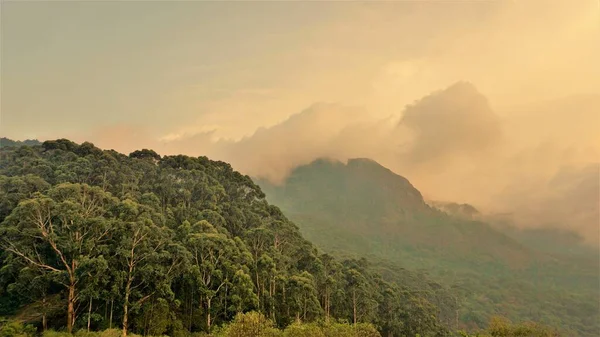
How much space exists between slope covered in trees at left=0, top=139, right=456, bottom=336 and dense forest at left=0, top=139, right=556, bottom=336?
0.51ft

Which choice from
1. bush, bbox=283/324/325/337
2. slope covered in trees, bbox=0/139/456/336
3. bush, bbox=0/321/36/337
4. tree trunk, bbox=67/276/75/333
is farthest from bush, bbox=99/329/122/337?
bush, bbox=283/324/325/337

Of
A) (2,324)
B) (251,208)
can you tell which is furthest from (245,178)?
(2,324)

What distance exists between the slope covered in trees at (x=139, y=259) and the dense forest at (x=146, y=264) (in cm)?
16

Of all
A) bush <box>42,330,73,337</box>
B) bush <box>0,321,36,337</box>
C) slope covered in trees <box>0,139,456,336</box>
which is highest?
slope covered in trees <box>0,139,456,336</box>

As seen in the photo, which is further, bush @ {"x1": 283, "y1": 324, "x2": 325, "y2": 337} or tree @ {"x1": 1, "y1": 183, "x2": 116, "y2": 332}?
tree @ {"x1": 1, "y1": 183, "x2": 116, "y2": 332}

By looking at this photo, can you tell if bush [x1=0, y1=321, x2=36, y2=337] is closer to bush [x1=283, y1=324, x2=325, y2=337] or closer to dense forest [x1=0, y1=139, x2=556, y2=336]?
dense forest [x1=0, y1=139, x2=556, y2=336]

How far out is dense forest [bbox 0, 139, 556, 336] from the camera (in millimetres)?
41188

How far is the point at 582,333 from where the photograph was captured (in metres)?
167

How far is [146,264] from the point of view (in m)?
44.3

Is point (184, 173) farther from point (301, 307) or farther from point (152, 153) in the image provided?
point (301, 307)

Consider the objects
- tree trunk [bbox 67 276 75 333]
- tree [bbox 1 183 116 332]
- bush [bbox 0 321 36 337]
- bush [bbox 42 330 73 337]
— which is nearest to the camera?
bush [bbox 0 321 36 337]

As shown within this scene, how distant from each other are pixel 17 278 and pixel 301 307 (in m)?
33.1

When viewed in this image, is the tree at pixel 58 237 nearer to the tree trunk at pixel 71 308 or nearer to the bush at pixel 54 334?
the tree trunk at pixel 71 308

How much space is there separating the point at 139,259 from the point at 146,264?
1.41m
